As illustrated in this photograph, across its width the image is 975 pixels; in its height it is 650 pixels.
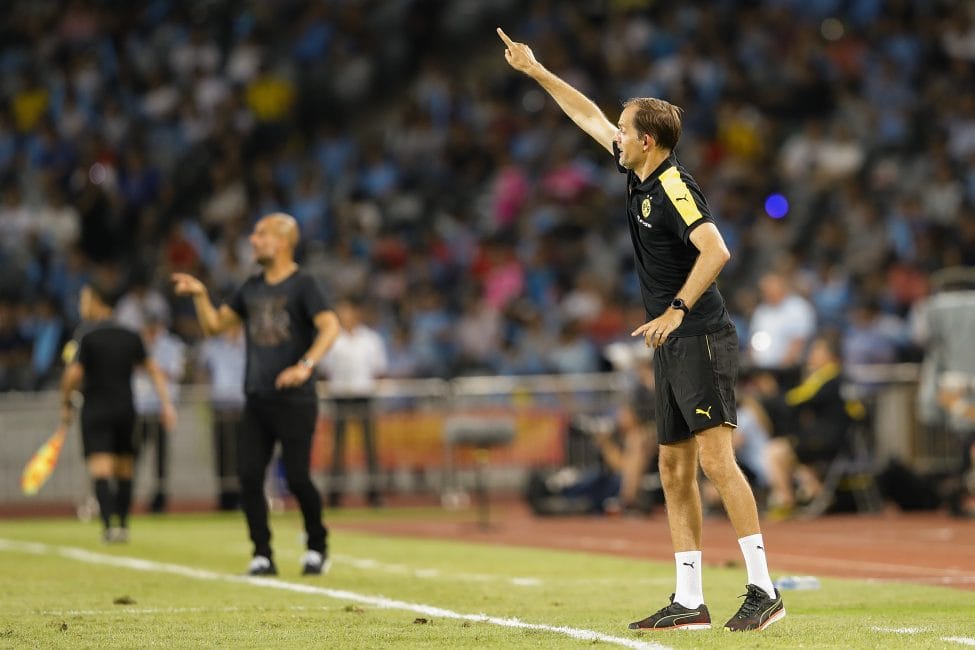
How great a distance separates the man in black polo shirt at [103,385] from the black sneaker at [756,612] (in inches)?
358

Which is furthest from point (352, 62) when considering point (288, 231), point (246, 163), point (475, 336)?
point (288, 231)

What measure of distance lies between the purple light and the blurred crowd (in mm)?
60

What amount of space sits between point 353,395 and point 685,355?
14271 millimetres

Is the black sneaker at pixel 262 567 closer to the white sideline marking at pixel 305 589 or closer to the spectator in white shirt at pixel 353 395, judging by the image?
the white sideline marking at pixel 305 589

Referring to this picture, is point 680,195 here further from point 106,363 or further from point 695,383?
point 106,363

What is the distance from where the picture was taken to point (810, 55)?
1062 inches

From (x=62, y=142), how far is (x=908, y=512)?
49.1ft

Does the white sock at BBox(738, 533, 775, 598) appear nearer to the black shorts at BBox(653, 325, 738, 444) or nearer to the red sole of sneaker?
the red sole of sneaker

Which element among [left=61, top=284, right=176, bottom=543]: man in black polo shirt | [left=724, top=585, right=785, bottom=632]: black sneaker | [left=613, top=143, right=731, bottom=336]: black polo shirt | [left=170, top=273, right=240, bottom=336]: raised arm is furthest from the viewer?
[left=61, top=284, right=176, bottom=543]: man in black polo shirt

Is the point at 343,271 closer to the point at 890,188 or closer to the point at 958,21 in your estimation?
the point at 890,188

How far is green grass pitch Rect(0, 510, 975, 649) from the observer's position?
26.2ft

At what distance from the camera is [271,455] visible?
480 inches

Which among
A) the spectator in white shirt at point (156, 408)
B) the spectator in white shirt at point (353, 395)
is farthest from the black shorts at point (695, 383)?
the spectator in white shirt at point (156, 408)

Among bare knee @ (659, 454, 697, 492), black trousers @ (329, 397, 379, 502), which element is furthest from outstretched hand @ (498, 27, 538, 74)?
black trousers @ (329, 397, 379, 502)
